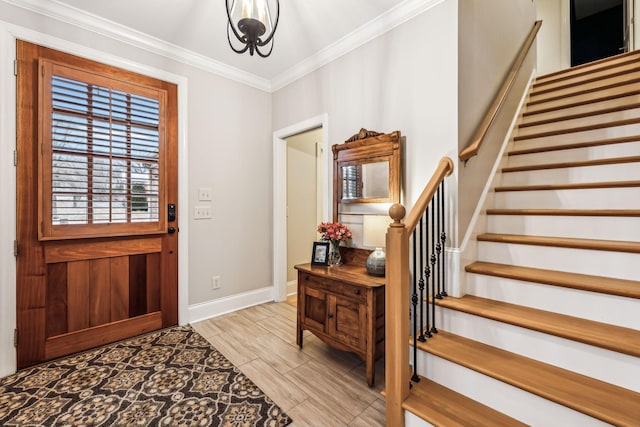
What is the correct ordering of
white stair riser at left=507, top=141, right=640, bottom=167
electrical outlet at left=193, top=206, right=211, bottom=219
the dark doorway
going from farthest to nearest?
1. the dark doorway
2. electrical outlet at left=193, top=206, right=211, bottom=219
3. white stair riser at left=507, top=141, right=640, bottom=167

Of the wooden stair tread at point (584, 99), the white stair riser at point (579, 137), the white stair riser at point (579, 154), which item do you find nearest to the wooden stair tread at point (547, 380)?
the white stair riser at point (579, 154)

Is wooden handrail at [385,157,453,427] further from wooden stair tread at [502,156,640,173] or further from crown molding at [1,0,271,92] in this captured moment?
crown molding at [1,0,271,92]

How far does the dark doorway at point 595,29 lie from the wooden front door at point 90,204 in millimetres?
7204

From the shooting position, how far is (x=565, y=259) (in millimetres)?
1700

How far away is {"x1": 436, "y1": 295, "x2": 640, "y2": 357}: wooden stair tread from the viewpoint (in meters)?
1.20

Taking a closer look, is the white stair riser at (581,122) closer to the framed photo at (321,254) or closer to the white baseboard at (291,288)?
the framed photo at (321,254)

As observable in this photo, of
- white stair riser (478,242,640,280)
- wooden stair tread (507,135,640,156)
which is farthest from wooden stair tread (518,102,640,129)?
white stair riser (478,242,640,280)

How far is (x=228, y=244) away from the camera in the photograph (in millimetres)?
3152

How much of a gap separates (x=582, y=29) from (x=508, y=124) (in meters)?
5.47

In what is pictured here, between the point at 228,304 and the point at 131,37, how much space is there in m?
2.78

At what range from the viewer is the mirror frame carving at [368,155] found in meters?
2.19

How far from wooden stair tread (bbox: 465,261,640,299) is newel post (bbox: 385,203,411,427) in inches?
28.8

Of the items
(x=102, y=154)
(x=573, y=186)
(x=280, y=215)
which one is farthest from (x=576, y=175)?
(x=102, y=154)

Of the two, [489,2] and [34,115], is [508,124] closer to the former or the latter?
[489,2]
